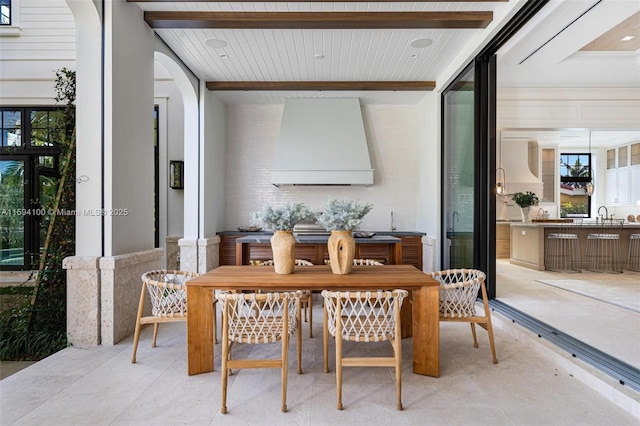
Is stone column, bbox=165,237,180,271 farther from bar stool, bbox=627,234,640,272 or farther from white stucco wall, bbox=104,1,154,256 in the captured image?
bar stool, bbox=627,234,640,272

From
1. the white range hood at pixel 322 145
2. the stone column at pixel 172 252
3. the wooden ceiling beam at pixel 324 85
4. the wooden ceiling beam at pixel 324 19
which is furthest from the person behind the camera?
the stone column at pixel 172 252

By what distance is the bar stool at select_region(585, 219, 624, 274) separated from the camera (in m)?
6.13

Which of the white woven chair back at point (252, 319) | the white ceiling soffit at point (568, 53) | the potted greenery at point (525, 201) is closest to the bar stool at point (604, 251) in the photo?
the potted greenery at point (525, 201)

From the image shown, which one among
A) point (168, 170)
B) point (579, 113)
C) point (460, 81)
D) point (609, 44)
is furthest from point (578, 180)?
point (168, 170)

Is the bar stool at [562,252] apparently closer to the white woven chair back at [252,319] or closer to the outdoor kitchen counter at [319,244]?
the outdoor kitchen counter at [319,244]

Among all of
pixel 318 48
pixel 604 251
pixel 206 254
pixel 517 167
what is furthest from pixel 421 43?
pixel 517 167

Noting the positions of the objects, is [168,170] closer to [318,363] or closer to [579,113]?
[318,363]

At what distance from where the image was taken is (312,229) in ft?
19.5

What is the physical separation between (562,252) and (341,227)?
5592 mm

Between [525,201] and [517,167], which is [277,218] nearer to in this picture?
[525,201]

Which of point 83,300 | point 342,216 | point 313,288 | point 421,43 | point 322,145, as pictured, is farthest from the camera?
point 322,145

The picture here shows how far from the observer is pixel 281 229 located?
2715 millimetres

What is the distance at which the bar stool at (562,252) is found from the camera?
620cm

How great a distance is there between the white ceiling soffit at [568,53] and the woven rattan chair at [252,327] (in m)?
3.30
